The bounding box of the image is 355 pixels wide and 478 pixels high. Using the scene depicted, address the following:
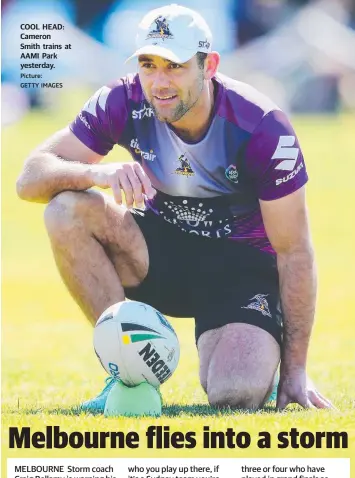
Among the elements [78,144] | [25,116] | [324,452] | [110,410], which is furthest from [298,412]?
[25,116]

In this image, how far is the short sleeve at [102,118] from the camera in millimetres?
6875

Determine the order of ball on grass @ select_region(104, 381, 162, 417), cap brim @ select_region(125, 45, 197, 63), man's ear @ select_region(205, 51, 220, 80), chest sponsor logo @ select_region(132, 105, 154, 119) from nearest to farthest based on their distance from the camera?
ball on grass @ select_region(104, 381, 162, 417), cap brim @ select_region(125, 45, 197, 63), man's ear @ select_region(205, 51, 220, 80), chest sponsor logo @ select_region(132, 105, 154, 119)

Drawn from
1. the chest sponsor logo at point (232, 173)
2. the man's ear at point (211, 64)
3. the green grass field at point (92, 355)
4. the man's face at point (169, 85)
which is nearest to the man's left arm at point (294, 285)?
the green grass field at point (92, 355)

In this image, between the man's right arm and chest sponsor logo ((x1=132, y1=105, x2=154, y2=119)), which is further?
chest sponsor logo ((x1=132, y1=105, x2=154, y2=119))

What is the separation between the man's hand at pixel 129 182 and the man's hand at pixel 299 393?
1.39m

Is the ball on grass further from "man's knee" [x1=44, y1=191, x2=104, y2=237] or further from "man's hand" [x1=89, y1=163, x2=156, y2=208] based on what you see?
"man's knee" [x1=44, y1=191, x2=104, y2=237]

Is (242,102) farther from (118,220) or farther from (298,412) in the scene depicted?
(298,412)

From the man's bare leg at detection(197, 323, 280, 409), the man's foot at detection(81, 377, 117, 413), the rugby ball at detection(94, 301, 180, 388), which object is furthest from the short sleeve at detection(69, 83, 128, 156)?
the man's foot at detection(81, 377, 117, 413)

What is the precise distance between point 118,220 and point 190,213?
47 centimetres

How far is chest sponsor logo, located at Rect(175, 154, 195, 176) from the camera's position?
6848 millimetres

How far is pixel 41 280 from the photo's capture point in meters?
14.7

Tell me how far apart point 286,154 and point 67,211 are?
1.36m

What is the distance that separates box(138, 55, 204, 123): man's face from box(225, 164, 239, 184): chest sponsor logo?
0.46 meters

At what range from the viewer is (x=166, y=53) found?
246 inches
